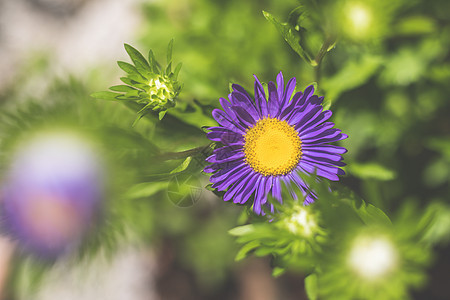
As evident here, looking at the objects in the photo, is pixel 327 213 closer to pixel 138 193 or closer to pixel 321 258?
pixel 321 258

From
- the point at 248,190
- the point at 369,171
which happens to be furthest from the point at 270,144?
the point at 369,171

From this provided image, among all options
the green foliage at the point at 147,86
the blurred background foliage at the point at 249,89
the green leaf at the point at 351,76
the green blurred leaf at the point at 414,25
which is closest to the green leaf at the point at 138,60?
the green foliage at the point at 147,86

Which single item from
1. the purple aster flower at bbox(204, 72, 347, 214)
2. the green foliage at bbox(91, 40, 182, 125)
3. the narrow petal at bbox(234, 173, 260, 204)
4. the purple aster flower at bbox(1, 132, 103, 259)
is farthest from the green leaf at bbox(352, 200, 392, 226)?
the purple aster flower at bbox(1, 132, 103, 259)

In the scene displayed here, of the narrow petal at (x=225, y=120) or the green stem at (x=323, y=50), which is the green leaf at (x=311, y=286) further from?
the green stem at (x=323, y=50)

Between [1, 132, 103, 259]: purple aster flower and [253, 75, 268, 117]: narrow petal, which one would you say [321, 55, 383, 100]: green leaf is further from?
[1, 132, 103, 259]: purple aster flower

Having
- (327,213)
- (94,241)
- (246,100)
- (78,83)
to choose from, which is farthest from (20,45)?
(327,213)

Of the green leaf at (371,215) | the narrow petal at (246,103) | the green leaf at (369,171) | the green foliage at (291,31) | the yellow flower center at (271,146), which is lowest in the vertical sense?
the green leaf at (371,215)

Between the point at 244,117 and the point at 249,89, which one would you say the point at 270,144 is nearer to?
the point at 244,117
